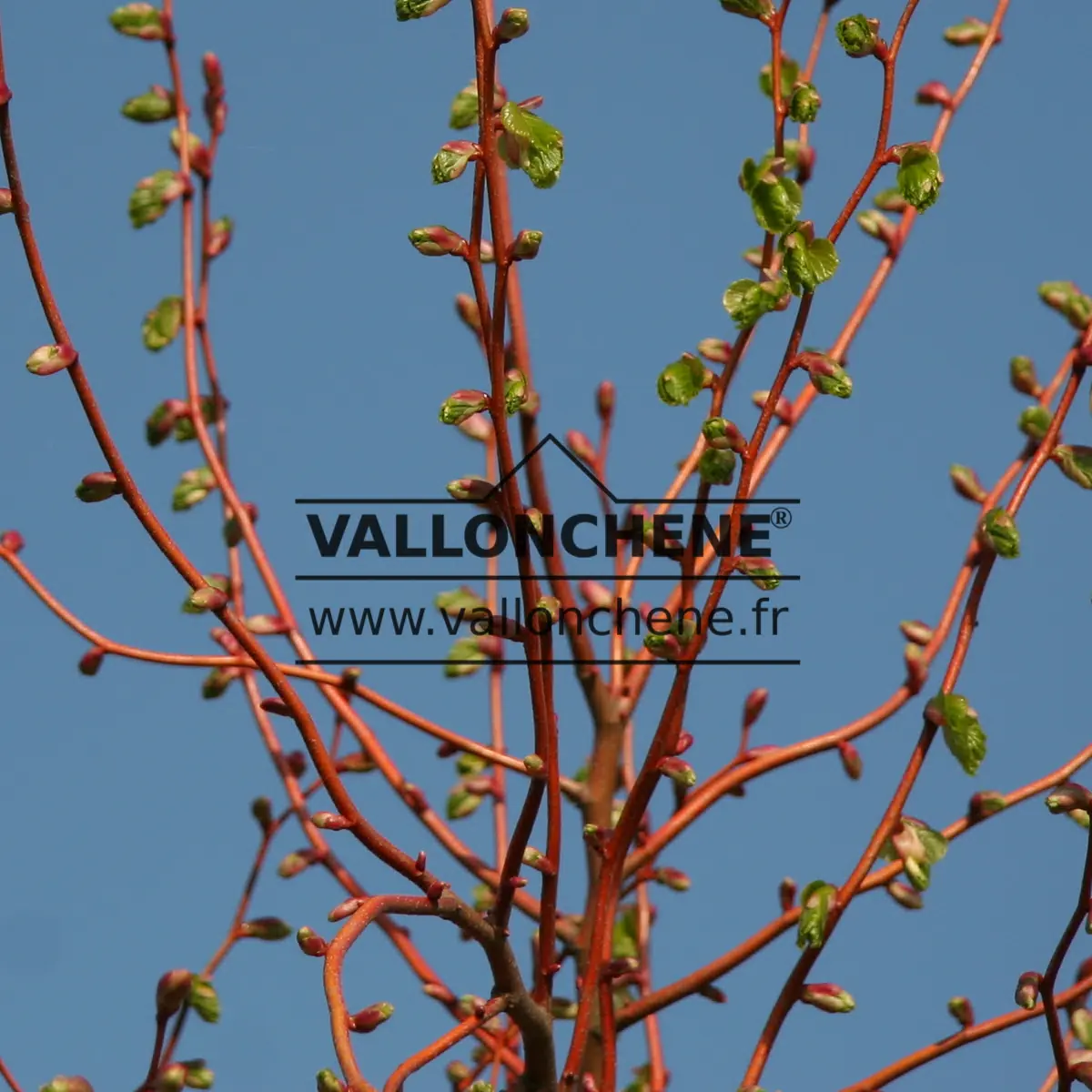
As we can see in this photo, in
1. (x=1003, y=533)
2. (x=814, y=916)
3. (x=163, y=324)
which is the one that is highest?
(x=163, y=324)

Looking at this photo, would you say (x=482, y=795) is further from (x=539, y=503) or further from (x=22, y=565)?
(x=22, y=565)

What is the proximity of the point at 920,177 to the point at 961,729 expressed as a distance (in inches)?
8.8

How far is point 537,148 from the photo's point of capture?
605 mm

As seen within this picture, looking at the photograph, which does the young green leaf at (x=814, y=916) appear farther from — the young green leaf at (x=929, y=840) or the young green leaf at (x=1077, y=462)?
the young green leaf at (x=1077, y=462)

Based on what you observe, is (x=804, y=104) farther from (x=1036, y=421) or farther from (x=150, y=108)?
(x=150, y=108)

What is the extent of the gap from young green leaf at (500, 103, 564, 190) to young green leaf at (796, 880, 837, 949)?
12.5 inches

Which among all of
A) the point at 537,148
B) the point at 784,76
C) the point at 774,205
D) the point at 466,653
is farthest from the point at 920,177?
the point at 466,653

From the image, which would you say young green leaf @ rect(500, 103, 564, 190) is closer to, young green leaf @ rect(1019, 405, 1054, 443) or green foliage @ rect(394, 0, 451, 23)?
green foliage @ rect(394, 0, 451, 23)

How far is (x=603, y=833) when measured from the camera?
763 millimetres

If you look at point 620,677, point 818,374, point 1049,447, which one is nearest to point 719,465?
point 818,374

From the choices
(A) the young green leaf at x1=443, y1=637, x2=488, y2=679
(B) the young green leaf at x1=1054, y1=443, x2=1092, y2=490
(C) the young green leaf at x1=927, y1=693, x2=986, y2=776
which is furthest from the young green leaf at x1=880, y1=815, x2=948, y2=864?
(A) the young green leaf at x1=443, y1=637, x2=488, y2=679

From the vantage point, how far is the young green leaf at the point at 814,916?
71cm

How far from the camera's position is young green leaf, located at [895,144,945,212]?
2.16 ft

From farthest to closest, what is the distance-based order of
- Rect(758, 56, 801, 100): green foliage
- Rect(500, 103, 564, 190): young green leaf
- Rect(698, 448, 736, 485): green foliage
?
Rect(758, 56, 801, 100): green foliage → Rect(698, 448, 736, 485): green foliage → Rect(500, 103, 564, 190): young green leaf
